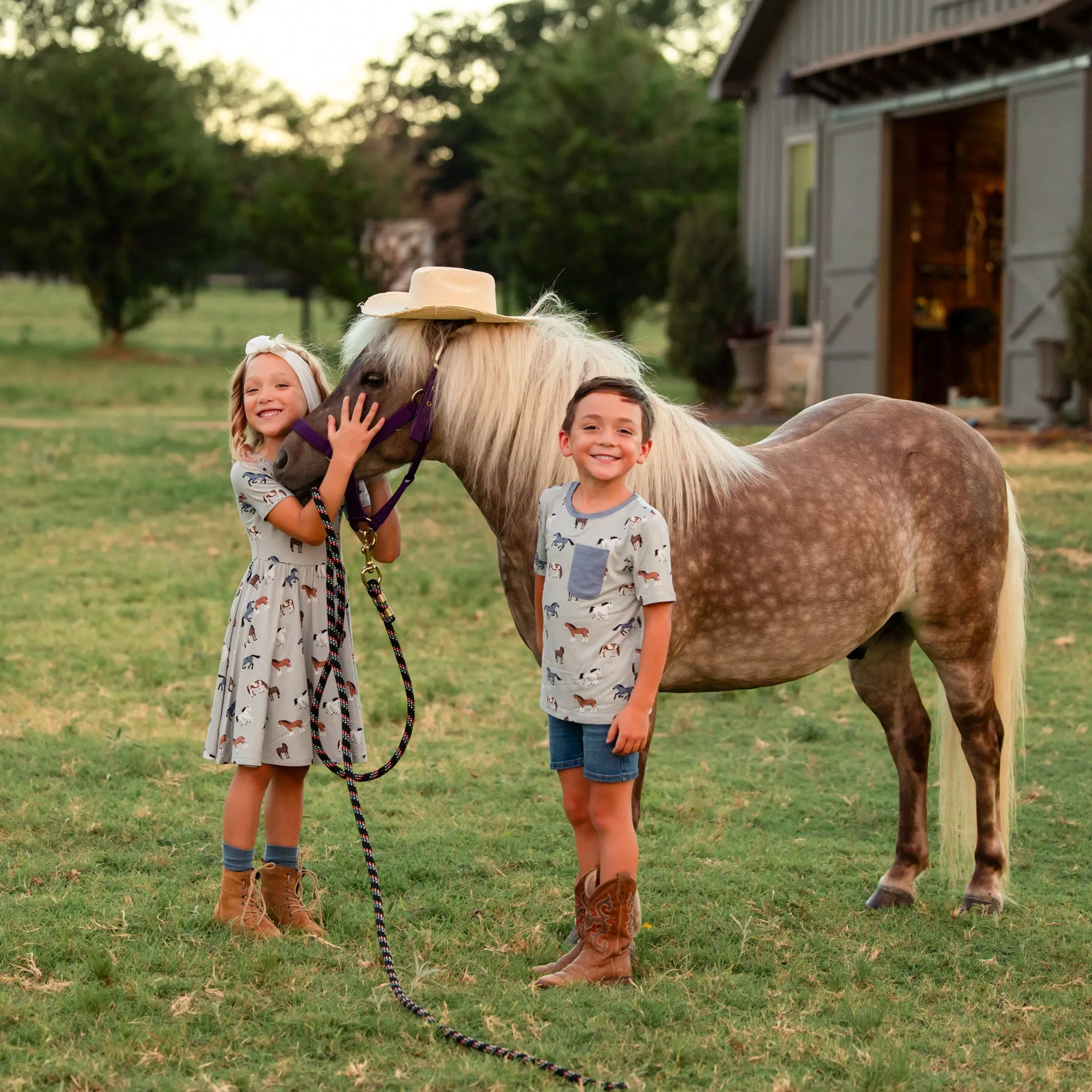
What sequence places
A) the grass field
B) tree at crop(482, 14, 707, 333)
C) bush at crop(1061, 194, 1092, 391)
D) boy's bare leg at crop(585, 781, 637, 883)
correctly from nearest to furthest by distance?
the grass field
boy's bare leg at crop(585, 781, 637, 883)
bush at crop(1061, 194, 1092, 391)
tree at crop(482, 14, 707, 333)

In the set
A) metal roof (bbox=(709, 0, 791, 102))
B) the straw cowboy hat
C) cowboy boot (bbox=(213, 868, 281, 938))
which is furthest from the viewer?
metal roof (bbox=(709, 0, 791, 102))

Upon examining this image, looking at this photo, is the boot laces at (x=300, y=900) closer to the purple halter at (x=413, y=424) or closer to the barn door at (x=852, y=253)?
the purple halter at (x=413, y=424)

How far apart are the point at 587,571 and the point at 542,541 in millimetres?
171

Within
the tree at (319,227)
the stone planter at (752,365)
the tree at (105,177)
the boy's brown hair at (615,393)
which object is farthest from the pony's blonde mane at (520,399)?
the tree at (105,177)

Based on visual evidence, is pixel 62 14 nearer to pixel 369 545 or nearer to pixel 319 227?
pixel 319 227

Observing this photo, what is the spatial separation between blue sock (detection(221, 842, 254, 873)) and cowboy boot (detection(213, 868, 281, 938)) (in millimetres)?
10

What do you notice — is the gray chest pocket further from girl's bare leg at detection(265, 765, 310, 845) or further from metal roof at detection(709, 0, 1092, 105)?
metal roof at detection(709, 0, 1092, 105)

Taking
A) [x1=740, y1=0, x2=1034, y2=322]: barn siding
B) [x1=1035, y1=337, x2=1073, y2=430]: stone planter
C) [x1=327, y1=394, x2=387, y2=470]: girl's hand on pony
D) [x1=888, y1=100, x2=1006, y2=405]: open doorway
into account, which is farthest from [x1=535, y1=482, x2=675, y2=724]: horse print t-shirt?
[x1=888, y1=100, x2=1006, y2=405]: open doorway

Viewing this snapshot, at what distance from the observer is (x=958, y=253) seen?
52.5ft

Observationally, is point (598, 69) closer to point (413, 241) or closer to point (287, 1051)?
point (413, 241)

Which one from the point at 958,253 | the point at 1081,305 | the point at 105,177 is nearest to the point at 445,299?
the point at 1081,305

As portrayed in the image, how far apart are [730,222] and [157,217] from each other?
11.4 metres

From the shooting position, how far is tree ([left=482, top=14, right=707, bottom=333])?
74.4ft

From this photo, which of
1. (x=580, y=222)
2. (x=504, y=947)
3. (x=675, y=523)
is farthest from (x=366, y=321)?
(x=580, y=222)
